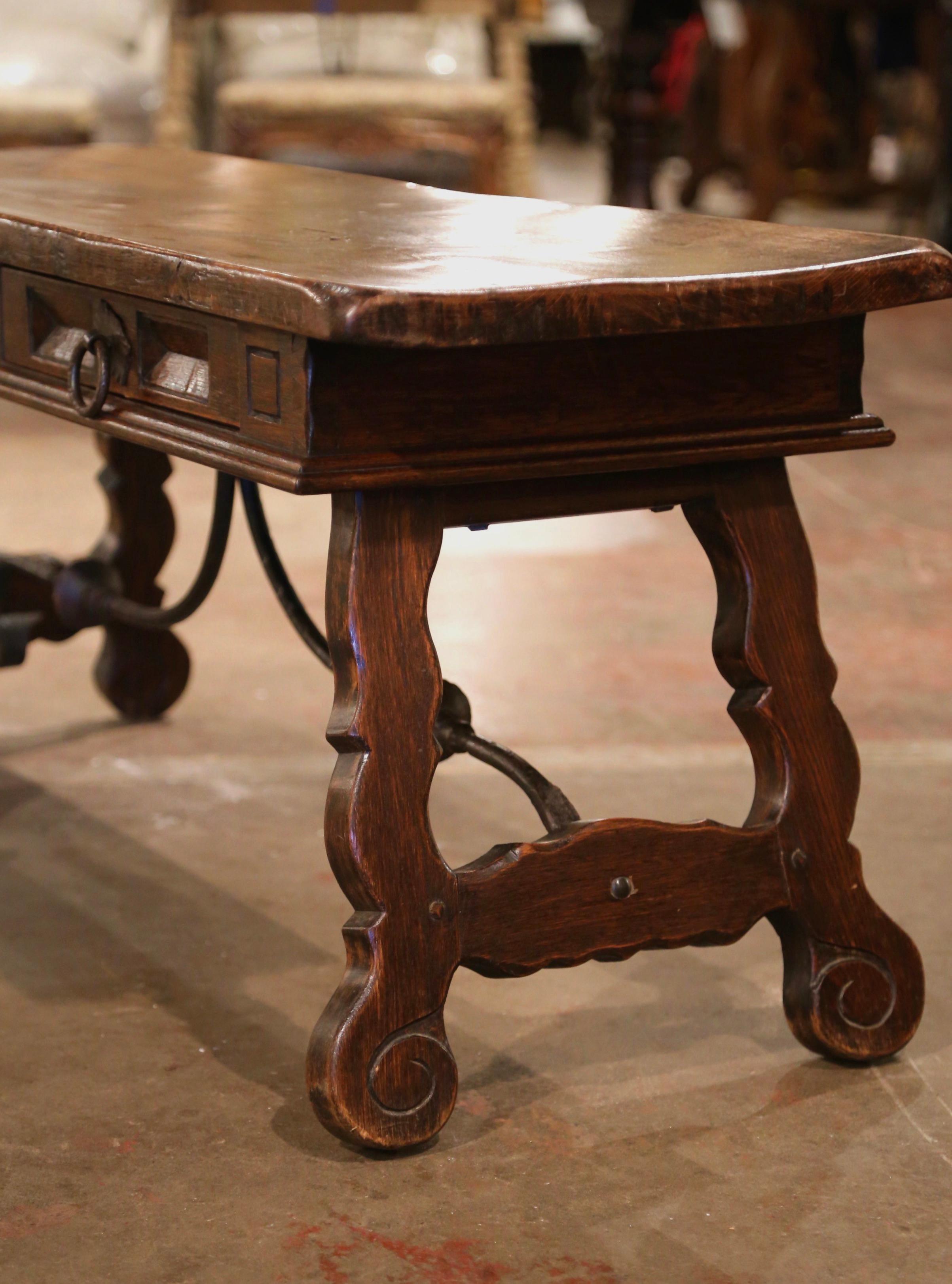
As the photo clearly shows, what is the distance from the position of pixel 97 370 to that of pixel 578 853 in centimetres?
50

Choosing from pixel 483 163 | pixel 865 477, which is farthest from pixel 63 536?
pixel 483 163

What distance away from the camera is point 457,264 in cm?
121

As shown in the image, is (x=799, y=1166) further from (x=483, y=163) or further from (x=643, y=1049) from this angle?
(x=483, y=163)

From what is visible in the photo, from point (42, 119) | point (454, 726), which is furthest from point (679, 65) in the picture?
point (454, 726)

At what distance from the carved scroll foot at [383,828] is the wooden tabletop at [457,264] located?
155 mm

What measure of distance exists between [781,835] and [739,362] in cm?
36

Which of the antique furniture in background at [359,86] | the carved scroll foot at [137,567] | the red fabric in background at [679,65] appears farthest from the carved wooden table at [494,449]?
the red fabric in background at [679,65]

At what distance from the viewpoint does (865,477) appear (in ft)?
11.5

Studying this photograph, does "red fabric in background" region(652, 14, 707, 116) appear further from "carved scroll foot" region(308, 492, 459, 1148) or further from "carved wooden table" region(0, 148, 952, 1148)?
"carved scroll foot" region(308, 492, 459, 1148)

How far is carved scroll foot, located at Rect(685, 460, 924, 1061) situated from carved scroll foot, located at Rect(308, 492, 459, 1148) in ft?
0.81

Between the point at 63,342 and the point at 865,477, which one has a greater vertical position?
the point at 63,342

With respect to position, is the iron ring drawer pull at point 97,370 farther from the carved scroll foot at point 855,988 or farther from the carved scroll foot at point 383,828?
the carved scroll foot at point 855,988

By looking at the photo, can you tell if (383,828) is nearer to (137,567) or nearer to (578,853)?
(578,853)

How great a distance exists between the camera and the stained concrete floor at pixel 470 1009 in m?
1.19
